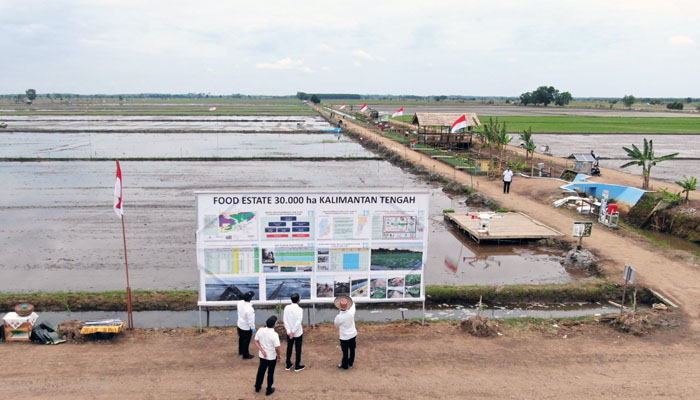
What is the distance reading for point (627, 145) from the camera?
42375 mm

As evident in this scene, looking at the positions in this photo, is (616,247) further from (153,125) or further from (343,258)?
(153,125)

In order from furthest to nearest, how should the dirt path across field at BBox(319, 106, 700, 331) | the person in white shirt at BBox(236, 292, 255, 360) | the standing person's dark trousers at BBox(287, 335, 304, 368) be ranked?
the dirt path across field at BBox(319, 106, 700, 331) < the person in white shirt at BBox(236, 292, 255, 360) < the standing person's dark trousers at BBox(287, 335, 304, 368)

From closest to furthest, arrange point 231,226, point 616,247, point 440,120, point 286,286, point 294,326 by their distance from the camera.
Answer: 1. point 294,326
2. point 231,226
3. point 286,286
4. point 616,247
5. point 440,120

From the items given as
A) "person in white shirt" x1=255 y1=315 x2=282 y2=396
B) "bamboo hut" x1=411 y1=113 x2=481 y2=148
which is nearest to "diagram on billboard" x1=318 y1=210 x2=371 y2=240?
"person in white shirt" x1=255 y1=315 x2=282 y2=396

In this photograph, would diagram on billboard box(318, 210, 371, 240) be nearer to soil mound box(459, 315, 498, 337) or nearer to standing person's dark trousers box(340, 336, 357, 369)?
standing person's dark trousers box(340, 336, 357, 369)

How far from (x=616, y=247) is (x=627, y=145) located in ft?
110

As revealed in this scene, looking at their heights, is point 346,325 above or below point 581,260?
above

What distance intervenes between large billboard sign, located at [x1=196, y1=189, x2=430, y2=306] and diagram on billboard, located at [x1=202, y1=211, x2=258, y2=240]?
0.06ft

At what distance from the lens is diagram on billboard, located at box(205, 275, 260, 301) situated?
8.45 metres

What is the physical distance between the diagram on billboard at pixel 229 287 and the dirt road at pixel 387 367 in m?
0.63

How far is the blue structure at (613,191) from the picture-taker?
17938 mm

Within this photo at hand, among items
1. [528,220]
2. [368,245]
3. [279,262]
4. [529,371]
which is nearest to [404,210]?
[368,245]

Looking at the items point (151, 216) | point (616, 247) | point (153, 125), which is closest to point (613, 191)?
point (616, 247)

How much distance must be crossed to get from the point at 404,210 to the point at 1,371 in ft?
21.7
